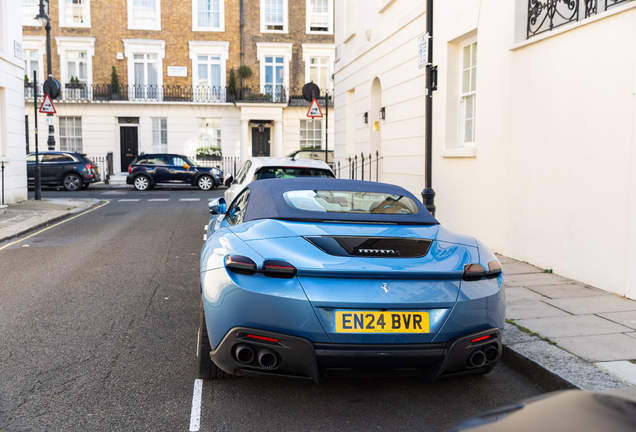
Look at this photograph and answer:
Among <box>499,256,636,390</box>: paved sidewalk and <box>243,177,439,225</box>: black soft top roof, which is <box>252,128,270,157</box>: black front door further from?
<box>243,177,439,225</box>: black soft top roof

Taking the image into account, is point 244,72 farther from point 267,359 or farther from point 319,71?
point 267,359

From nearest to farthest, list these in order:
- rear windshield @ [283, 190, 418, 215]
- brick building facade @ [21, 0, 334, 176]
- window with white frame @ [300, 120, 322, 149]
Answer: rear windshield @ [283, 190, 418, 215], brick building facade @ [21, 0, 334, 176], window with white frame @ [300, 120, 322, 149]

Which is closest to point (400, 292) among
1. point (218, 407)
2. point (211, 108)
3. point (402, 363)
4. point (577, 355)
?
point (402, 363)

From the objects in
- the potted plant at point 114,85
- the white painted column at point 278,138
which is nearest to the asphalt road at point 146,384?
the white painted column at point 278,138

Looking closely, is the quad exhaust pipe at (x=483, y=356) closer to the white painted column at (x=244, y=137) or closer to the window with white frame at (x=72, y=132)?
the white painted column at (x=244, y=137)

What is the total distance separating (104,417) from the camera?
11.2 ft

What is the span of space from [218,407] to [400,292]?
1.36 metres

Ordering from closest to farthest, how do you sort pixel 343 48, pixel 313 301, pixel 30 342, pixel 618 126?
pixel 313 301 < pixel 30 342 < pixel 618 126 < pixel 343 48

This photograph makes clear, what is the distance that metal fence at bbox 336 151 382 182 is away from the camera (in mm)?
14867

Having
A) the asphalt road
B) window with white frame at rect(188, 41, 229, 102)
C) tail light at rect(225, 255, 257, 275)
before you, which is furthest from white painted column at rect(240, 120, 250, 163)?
tail light at rect(225, 255, 257, 275)

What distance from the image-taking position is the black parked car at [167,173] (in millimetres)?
25016

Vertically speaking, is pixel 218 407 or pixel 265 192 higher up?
pixel 265 192

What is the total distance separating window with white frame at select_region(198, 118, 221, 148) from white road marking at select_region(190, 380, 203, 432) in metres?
30.4

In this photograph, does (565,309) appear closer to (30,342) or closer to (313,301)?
(313,301)
